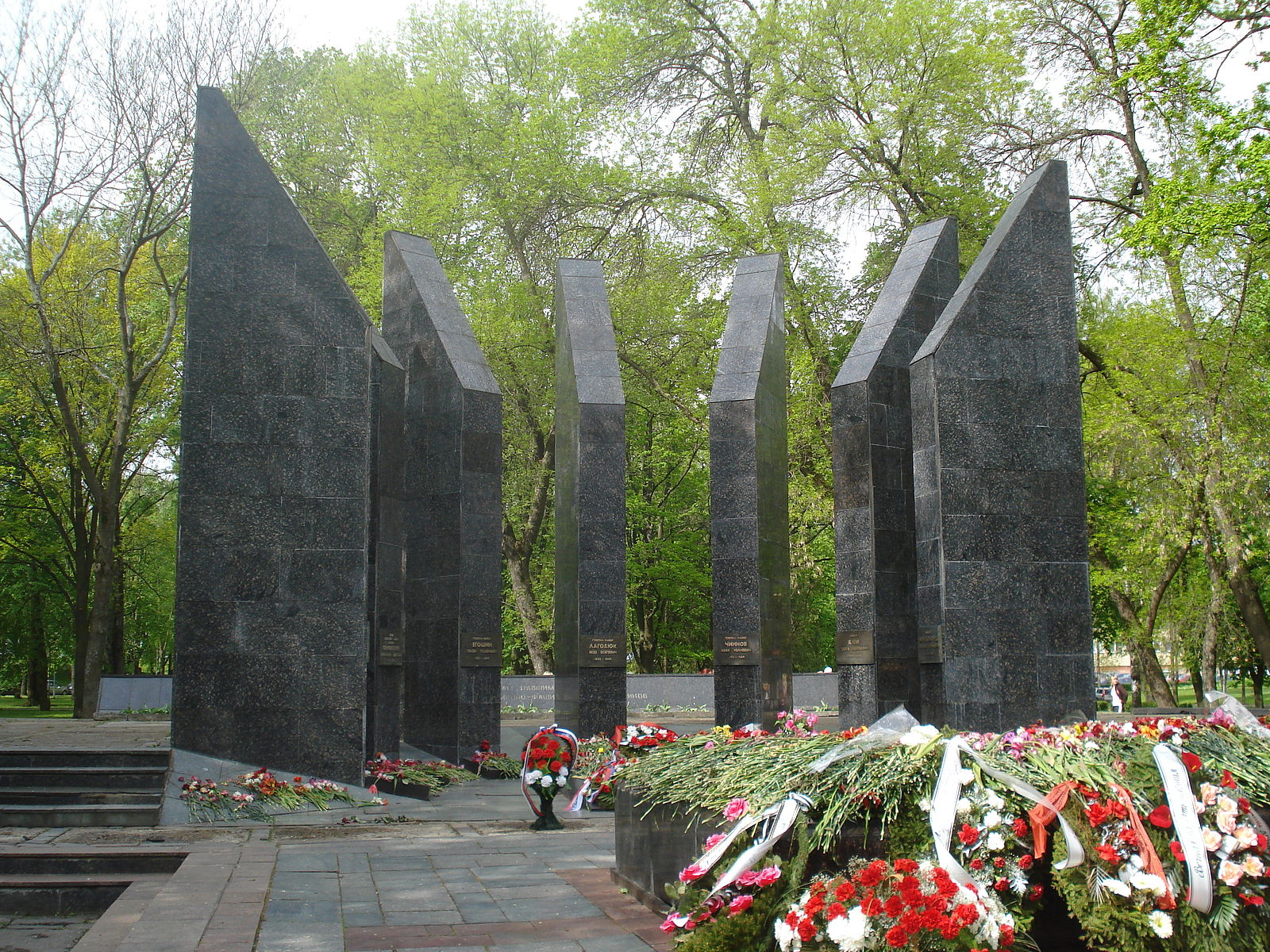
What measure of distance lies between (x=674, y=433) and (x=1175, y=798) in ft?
87.1

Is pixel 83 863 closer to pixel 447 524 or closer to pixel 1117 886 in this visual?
pixel 1117 886

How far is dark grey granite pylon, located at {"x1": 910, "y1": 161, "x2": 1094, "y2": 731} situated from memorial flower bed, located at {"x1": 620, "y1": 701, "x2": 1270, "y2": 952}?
600 centimetres

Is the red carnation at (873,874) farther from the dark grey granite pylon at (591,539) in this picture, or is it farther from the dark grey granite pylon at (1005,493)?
the dark grey granite pylon at (591,539)

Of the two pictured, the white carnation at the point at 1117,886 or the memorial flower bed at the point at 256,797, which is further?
the memorial flower bed at the point at 256,797

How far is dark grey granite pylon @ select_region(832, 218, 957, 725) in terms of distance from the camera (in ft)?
43.3

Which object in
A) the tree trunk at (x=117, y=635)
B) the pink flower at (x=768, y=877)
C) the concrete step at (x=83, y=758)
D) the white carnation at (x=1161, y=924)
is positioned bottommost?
the concrete step at (x=83, y=758)

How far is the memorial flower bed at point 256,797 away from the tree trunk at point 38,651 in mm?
22698

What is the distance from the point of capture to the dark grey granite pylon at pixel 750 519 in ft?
45.1

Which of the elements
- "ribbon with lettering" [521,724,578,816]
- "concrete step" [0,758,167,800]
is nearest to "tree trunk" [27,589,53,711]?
"concrete step" [0,758,167,800]

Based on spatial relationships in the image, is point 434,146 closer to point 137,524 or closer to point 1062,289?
point 137,524

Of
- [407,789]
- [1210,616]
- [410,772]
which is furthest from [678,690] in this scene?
[407,789]

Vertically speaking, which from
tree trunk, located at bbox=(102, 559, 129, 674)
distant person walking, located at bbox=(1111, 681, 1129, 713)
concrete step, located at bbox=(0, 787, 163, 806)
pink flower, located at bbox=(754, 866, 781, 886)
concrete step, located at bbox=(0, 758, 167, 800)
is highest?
tree trunk, located at bbox=(102, 559, 129, 674)

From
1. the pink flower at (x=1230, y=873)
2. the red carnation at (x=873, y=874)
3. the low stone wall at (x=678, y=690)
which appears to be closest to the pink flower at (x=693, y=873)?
the red carnation at (x=873, y=874)

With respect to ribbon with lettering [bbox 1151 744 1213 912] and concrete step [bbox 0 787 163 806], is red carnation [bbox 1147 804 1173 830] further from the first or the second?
concrete step [bbox 0 787 163 806]
